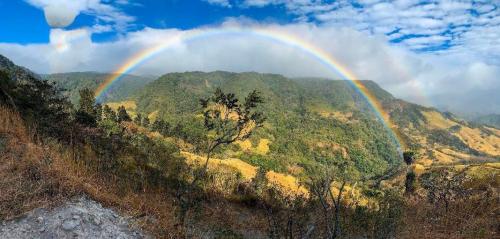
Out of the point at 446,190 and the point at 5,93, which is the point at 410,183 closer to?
the point at 446,190

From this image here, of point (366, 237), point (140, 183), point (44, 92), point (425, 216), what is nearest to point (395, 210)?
point (366, 237)

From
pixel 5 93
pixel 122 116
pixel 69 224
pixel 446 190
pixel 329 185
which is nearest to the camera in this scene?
pixel 329 185

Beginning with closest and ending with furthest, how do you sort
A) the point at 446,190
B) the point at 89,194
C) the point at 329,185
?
1. the point at 329,185
2. the point at 89,194
3. the point at 446,190

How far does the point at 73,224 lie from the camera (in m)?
5.88

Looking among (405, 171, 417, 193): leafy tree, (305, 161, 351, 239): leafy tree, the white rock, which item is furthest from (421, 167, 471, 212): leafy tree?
(405, 171, 417, 193): leafy tree

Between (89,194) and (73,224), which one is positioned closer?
(73,224)

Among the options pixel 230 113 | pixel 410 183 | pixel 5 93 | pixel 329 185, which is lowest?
pixel 410 183

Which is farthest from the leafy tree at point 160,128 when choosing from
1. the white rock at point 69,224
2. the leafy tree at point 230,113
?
the white rock at point 69,224

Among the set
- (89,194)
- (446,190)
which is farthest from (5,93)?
(446,190)

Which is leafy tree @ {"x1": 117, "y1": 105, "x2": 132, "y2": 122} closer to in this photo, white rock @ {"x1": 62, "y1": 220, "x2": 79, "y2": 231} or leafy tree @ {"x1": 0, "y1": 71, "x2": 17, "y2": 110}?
leafy tree @ {"x1": 0, "y1": 71, "x2": 17, "y2": 110}

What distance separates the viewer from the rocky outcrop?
5.59 meters

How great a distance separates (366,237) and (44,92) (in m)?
29.4

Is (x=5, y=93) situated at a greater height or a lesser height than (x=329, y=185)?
greater

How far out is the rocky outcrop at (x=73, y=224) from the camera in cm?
559
